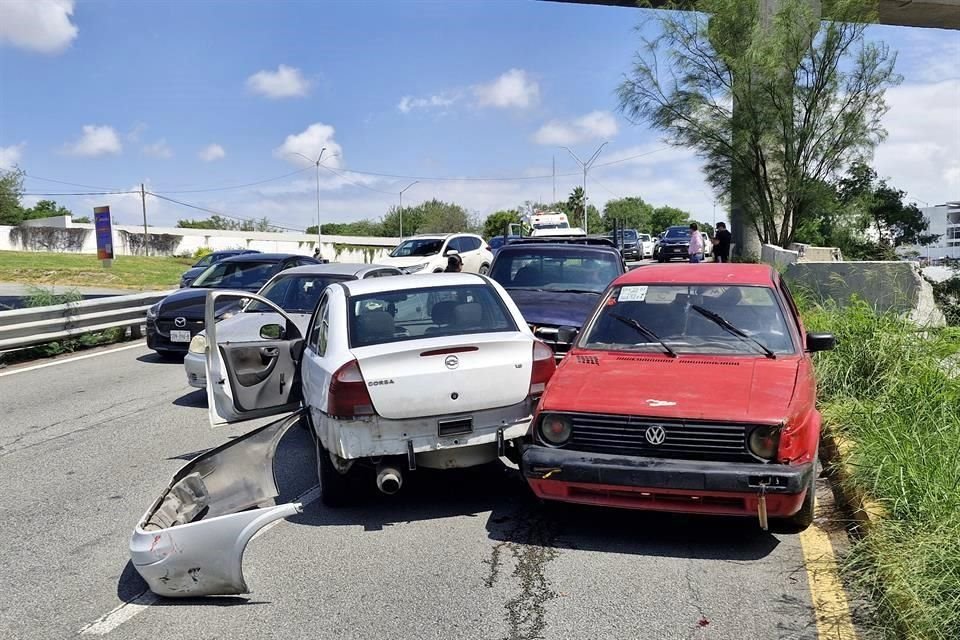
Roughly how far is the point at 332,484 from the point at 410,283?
169cm

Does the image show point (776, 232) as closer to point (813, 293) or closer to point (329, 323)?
point (813, 293)

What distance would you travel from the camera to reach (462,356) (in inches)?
225

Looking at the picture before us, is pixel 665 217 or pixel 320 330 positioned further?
pixel 665 217

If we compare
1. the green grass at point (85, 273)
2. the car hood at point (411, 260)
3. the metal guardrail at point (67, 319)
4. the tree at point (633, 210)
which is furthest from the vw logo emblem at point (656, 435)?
the tree at point (633, 210)

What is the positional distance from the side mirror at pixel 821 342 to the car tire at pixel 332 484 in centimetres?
334

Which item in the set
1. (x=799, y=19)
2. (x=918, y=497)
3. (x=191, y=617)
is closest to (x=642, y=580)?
(x=918, y=497)

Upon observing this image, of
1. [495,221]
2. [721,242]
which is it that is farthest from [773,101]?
[495,221]

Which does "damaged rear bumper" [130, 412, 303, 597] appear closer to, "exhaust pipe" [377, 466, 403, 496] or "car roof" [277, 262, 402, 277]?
"exhaust pipe" [377, 466, 403, 496]

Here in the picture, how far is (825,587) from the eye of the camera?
456 cm

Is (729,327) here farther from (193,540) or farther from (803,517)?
(193,540)

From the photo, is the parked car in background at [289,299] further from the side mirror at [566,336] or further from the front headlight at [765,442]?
the front headlight at [765,442]

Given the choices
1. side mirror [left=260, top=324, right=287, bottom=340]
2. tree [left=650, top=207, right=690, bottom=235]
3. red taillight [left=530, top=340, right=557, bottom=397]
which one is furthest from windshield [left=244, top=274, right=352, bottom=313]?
tree [left=650, top=207, right=690, bottom=235]

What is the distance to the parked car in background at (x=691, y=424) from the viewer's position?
4.86m

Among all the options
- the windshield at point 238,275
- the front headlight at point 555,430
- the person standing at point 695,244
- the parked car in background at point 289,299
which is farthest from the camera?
the person standing at point 695,244
